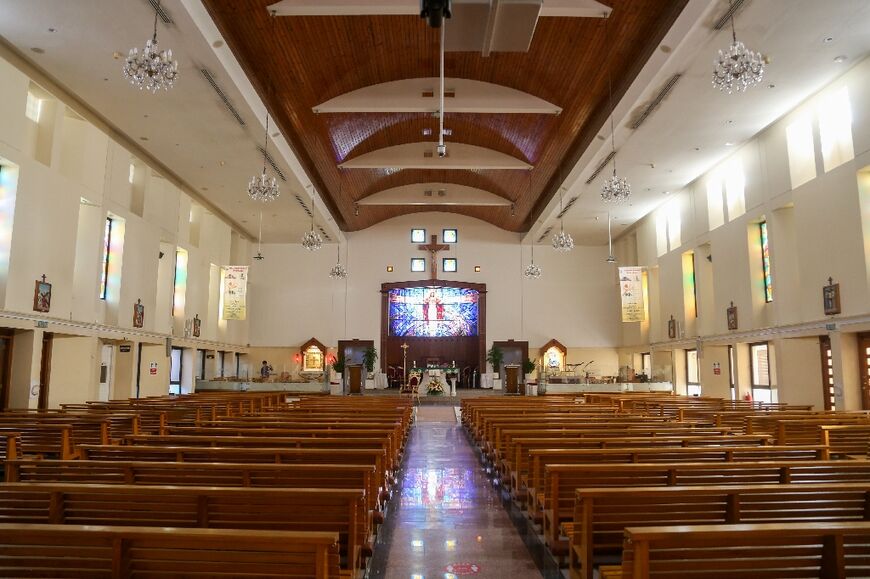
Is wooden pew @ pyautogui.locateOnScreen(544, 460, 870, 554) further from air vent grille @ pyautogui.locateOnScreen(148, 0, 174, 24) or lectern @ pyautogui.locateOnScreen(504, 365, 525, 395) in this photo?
lectern @ pyautogui.locateOnScreen(504, 365, 525, 395)

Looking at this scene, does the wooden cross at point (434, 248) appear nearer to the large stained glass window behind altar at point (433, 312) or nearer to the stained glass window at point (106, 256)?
the large stained glass window behind altar at point (433, 312)

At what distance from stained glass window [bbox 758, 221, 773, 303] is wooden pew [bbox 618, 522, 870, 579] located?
→ 1208 centimetres

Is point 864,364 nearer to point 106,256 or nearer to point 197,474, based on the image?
point 197,474

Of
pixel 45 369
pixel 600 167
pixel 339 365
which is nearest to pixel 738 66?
pixel 600 167

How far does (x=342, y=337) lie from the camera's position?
858 inches

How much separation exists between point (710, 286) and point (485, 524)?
13226mm

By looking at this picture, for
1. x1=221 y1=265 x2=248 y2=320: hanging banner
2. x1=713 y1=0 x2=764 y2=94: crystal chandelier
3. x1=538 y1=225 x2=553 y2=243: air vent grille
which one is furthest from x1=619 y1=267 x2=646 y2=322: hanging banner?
x1=713 y1=0 x2=764 y2=94: crystal chandelier

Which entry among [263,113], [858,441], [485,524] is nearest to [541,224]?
[263,113]

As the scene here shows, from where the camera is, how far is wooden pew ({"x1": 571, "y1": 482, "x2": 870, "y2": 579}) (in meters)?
2.70

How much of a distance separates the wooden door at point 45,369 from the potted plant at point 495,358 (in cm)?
1380

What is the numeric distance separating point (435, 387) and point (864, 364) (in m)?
10.8

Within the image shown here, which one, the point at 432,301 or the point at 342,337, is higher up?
the point at 432,301

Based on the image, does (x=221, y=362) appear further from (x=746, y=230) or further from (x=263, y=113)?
(x=746, y=230)

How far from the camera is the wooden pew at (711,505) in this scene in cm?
270
